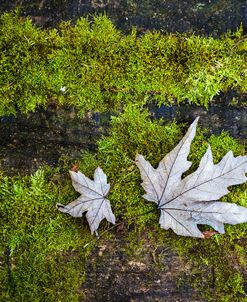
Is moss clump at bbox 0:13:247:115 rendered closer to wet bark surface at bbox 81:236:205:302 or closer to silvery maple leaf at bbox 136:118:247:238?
silvery maple leaf at bbox 136:118:247:238

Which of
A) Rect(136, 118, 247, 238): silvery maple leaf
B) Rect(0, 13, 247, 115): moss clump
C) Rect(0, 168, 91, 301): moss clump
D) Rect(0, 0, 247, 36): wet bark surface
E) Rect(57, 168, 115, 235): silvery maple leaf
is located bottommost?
Rect(0, 168, 91, 301): moss clump

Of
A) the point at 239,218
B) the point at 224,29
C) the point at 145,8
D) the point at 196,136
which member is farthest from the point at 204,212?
the point at 145,8

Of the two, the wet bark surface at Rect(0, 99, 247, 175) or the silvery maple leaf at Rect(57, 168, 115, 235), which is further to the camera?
the wet bark surface at Rect(0, 99, 247, 175)

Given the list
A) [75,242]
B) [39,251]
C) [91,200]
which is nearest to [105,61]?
[91,200]

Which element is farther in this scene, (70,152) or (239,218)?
(70,152)

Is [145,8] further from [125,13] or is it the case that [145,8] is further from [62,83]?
[62,83]

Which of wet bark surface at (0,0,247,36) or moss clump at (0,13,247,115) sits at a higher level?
wet bark surface at (0,0,247,36)

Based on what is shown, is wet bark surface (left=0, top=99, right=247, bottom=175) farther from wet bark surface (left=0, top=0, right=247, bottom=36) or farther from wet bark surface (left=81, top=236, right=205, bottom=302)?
wet bark surface (left=81, top=236, right=205, bottom=302)

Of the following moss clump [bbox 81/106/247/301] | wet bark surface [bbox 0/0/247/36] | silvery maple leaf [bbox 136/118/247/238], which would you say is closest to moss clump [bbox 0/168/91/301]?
moss clump [bbox 81/106/247/301]
